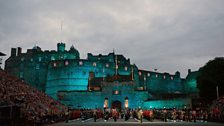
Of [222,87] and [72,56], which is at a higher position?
[72,56]

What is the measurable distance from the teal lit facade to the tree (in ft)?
33.2

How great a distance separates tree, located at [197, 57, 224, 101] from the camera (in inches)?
2485

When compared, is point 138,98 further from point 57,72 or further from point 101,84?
point 57,72

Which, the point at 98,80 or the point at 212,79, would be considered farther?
the point at 98,80

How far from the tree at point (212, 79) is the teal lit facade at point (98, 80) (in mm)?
10125

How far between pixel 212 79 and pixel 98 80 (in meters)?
42.4

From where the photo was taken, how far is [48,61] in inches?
4619

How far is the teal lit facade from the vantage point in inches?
3469

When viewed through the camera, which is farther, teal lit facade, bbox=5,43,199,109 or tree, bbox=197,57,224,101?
teal lit facade, bbox=5,43,199,109

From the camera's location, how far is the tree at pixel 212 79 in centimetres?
6312

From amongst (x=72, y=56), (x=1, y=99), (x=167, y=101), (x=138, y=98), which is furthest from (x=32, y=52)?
(x=1, y=99)

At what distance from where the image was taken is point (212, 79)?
211 ft

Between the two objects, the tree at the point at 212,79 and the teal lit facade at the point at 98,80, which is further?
the teal lit facade at the point at 98,80

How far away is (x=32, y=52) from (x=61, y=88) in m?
23.6
